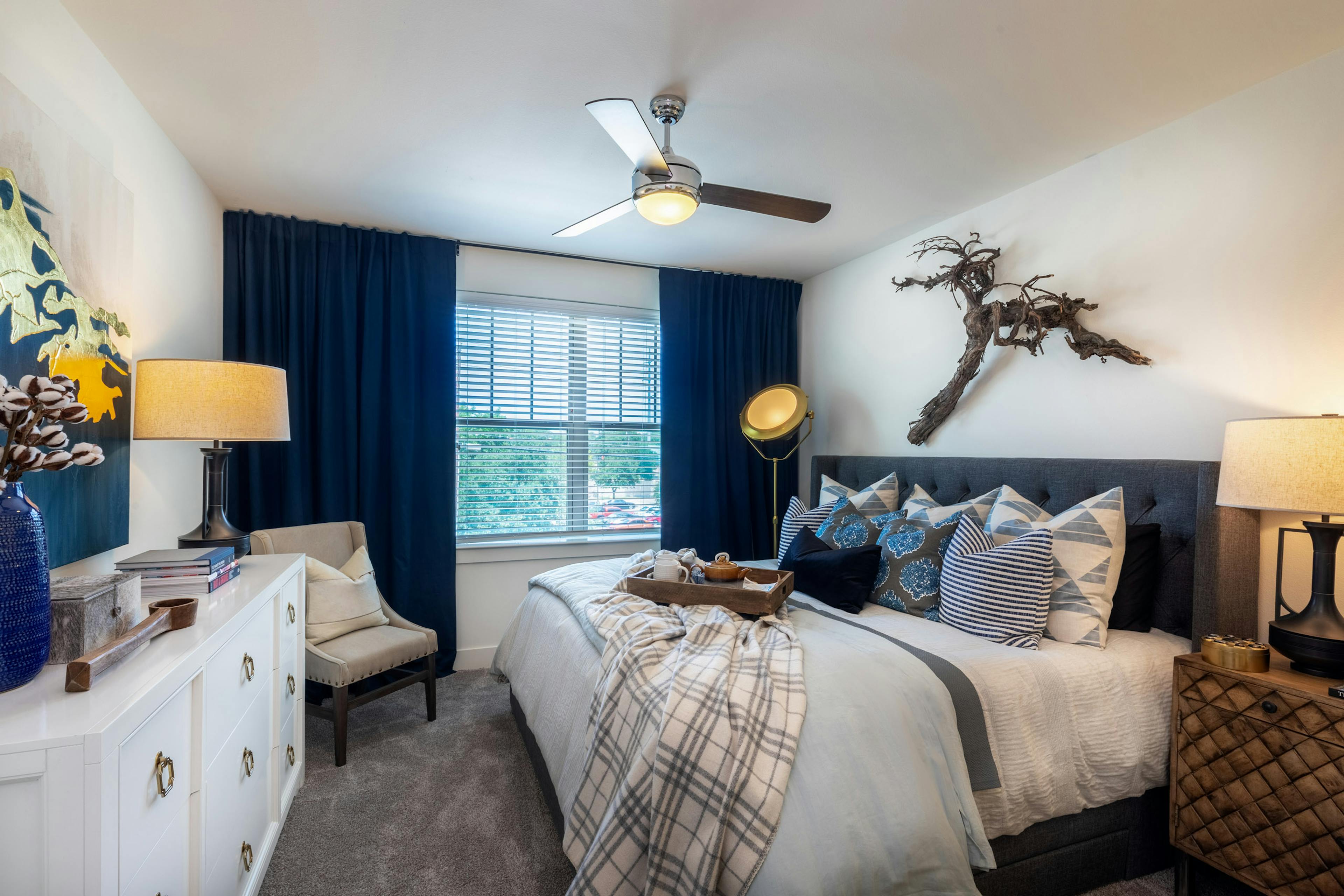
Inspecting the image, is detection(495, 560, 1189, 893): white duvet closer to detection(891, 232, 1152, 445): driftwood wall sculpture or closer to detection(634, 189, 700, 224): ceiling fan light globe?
detection(891, 232, 1152, 445): driftwood wall sculpture

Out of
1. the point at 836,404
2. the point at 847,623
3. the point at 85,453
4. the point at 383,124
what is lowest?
the point at 847,623

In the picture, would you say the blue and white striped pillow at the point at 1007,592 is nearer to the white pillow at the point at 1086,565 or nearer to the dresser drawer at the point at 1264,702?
the white pillow at the point at 1086,565

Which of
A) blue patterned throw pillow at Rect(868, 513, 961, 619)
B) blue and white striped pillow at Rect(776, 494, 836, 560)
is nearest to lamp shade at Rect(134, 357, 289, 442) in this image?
blue and white striped pillow at Rect(776, 494, 836, 560)

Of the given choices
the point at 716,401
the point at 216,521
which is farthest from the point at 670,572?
the point at 716,401

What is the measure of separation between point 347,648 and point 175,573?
1.10m

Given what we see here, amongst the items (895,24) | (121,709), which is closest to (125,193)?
(121,709)

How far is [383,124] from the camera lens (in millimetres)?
2410

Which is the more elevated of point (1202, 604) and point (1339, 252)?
point (1339, 252)

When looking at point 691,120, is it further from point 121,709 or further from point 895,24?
point 121,709

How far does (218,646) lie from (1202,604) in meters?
2.84

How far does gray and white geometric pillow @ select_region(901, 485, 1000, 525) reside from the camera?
8.64 ft

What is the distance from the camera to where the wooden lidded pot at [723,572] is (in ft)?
7.82

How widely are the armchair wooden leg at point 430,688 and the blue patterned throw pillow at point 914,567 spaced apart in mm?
2034

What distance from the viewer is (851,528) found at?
2.82 meters
